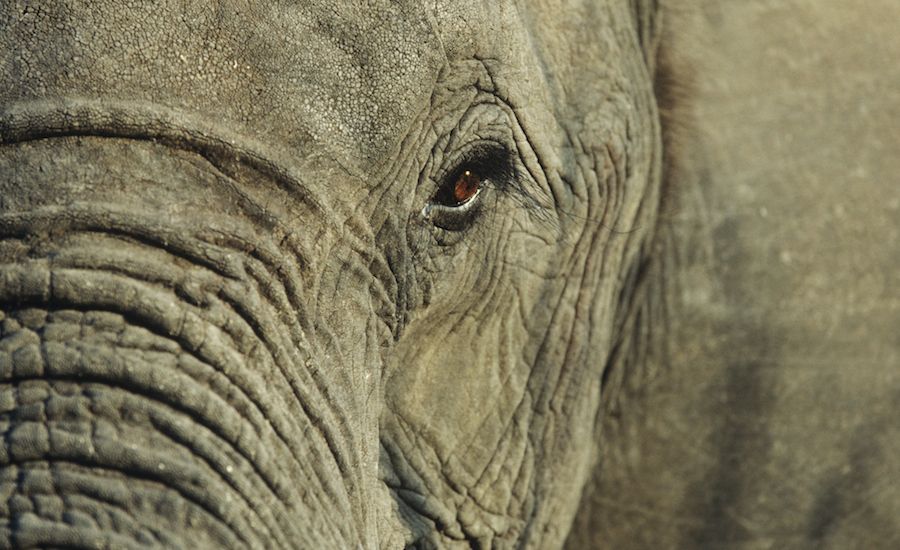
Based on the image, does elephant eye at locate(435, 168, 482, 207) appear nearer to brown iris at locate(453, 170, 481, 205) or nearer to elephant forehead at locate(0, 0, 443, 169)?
brown iris at locate(453, 170, 481, 205)

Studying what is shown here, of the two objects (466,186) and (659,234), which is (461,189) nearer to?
(466,186)

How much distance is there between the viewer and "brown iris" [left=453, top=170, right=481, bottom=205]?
2.04m

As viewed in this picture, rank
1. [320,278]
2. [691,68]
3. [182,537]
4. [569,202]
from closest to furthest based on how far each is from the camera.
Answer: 1. [182,537]
2. [320,278]
3. [569,202]
4. [691,68]

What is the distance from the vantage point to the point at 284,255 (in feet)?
5.66

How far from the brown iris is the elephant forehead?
0.18 meters

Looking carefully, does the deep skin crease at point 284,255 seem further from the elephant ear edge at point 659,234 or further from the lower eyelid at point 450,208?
the elephant ear edge at point 659,234

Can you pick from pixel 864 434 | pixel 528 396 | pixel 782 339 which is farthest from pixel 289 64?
pixel 864 434

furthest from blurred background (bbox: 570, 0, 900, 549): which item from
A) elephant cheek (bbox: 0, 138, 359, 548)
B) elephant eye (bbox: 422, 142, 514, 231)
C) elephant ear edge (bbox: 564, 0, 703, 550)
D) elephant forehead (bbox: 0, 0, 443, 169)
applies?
elephant cheek (bbox: 0, 138, 359, 548)

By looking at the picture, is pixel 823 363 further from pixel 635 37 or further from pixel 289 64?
pixel 289 64

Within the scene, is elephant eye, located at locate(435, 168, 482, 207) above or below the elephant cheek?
above

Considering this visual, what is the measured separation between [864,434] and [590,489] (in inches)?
17.2

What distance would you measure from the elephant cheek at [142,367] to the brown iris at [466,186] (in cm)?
38

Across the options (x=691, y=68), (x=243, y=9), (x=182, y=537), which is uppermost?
(x=691, y=68)

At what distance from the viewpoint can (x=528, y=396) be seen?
90.9 inches
